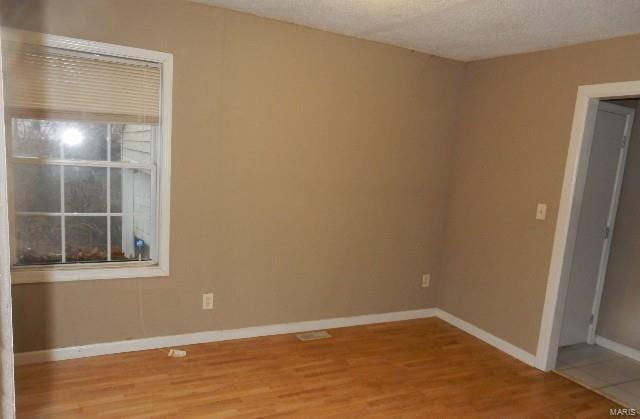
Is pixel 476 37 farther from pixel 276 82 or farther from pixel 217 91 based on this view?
pixel 217 91

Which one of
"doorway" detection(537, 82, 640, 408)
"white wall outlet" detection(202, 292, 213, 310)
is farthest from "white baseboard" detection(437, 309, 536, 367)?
"white wall outlet" detection(202, 292, 213, 310)

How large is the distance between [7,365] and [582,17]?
3.12 m

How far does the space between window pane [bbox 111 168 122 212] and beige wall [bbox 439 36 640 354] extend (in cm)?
295

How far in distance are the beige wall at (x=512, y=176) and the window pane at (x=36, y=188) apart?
3.35 metres

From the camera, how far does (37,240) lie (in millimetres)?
2855

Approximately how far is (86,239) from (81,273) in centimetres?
26

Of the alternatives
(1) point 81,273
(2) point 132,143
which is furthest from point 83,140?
(1) point 81,273

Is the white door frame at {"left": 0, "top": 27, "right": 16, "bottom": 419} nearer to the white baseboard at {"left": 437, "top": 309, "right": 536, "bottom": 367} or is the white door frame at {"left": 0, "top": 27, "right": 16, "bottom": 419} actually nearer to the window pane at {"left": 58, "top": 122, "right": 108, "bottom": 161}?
the window pane at {"left": 58, "top": 122, "right": 108, "bottom": 161}

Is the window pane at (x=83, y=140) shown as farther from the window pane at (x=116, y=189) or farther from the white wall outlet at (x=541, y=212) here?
the white wall outlet at (x=541, y=212)

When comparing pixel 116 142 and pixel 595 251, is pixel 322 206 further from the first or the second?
pixel 595 251

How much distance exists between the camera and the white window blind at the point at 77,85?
8.46 feet

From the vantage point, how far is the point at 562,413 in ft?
8.96

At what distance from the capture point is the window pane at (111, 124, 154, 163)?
299 cm

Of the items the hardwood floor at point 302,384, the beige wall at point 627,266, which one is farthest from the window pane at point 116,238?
the beige wall at point 627,266
